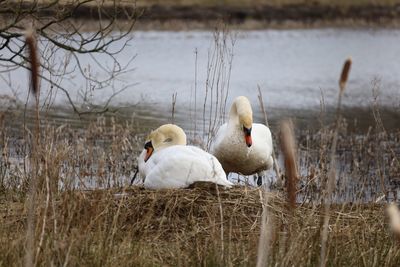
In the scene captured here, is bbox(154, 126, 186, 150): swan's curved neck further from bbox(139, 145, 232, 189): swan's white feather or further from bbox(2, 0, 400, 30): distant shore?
bbox(2, 0, 400, 30): distant shore

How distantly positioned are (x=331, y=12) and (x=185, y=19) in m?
7.99

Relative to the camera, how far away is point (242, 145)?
8531 millimetres

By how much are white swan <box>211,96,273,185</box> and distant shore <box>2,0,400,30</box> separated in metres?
24.1

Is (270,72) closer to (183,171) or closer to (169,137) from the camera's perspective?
(169,137)

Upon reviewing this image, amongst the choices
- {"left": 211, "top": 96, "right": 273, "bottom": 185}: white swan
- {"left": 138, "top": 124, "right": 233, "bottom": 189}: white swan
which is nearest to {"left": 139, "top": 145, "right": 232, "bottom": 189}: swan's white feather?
{"left": 138, "top": 124, "right": 233, "bottom": 189}: white swan

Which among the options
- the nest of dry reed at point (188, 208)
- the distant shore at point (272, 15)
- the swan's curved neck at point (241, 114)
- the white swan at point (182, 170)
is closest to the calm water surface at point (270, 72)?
the distant shore at point (272, 15)

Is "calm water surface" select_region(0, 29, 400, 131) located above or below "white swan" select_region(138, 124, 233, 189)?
above

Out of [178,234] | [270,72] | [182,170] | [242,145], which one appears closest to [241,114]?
[242,145]

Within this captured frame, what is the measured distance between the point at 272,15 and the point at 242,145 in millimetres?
29672

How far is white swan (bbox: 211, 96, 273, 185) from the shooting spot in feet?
27.9

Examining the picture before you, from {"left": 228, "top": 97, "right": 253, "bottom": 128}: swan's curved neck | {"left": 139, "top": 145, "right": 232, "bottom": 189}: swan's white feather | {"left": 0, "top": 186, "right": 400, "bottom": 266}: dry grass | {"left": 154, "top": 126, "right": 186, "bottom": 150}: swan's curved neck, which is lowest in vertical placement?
{"left": 0, "top": 186, "right": 400, "bottom": 266}: dry grass

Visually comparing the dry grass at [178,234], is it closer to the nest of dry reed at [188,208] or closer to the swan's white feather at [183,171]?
the nest of dry reed at [188,208]

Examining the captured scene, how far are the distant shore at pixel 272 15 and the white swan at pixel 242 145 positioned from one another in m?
24.1

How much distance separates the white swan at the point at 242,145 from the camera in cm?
850
